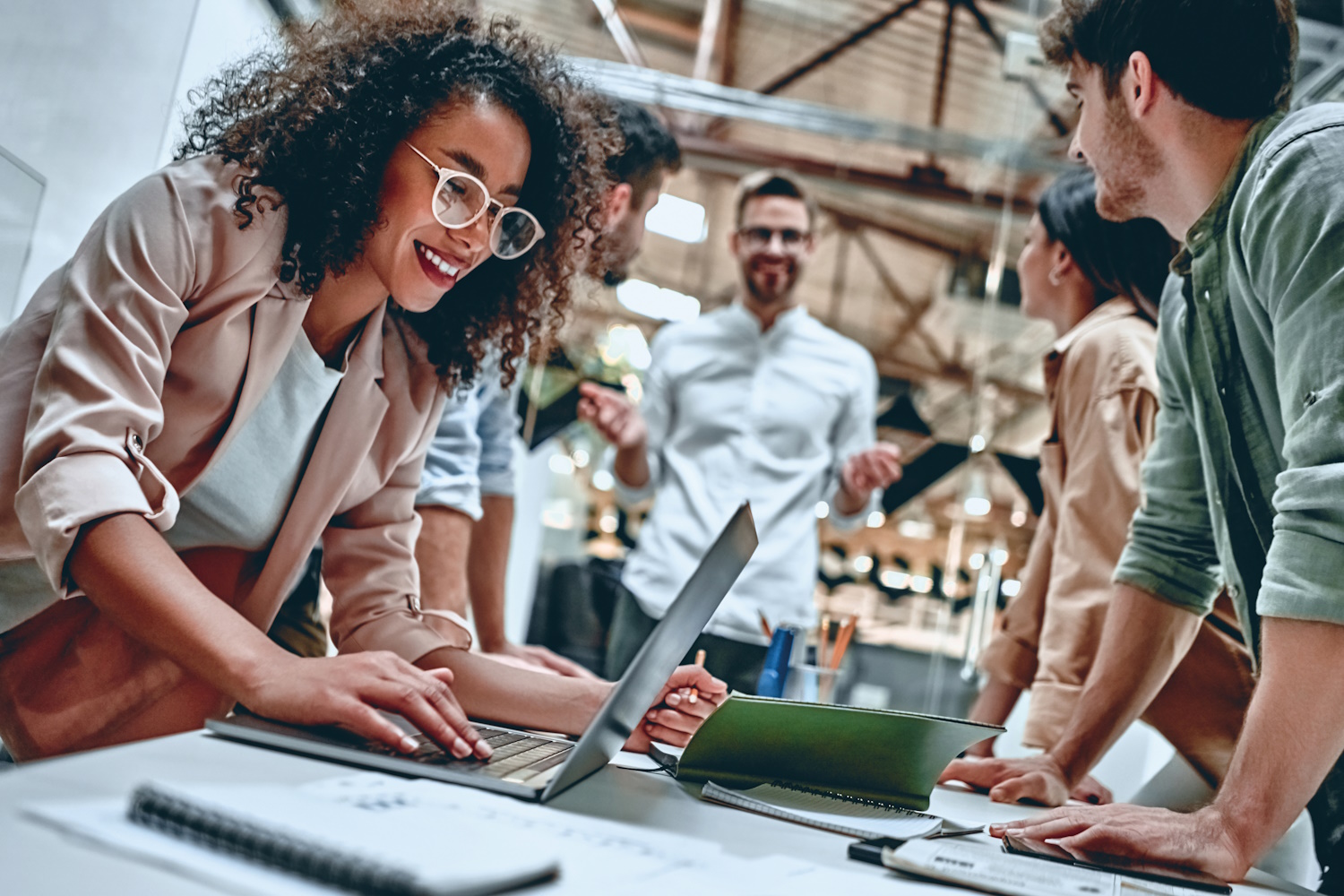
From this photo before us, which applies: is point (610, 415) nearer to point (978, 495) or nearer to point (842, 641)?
point (842, 641)

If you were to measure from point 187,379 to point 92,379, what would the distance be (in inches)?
6.5

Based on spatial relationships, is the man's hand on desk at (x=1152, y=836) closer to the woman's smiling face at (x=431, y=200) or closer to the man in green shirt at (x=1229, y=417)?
the man in green shirt at (x=1229, y=417)

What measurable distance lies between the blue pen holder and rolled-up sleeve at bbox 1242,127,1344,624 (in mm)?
720

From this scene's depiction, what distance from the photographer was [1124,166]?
135cm

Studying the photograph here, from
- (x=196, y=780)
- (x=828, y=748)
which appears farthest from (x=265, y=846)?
(x=828, y=748)

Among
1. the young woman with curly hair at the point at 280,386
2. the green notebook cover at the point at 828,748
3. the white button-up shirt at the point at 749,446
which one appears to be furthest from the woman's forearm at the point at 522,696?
the white button-up shirt at the point at 749,446

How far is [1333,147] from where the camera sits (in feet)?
3.31

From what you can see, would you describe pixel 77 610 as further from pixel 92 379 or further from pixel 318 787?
pixel 318 787

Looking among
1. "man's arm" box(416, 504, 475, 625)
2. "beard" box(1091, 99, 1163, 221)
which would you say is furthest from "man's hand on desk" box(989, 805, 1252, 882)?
"man's arm" box(416, 504, 475, 625)

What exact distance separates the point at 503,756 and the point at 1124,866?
0.54 meters

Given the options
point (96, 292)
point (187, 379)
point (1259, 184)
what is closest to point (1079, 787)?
point (1259, 184)

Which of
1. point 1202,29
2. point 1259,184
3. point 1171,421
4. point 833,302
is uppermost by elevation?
point 833,302

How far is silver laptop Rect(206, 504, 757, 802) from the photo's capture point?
732 millimetres

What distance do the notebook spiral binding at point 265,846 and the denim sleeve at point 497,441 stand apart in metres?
1.82
